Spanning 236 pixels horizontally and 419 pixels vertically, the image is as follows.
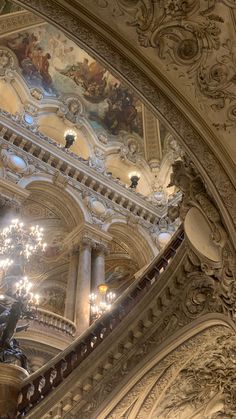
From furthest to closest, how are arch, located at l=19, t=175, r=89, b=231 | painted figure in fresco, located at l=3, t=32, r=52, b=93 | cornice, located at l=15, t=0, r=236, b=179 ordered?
painted figure in fresco, located at l=3, t=32, r=52, b=93, arch, located at l=19, t=175, r=89, b=231, cornice, located at l=15, t=0, r=236, b=179

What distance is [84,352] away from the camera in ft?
22.7

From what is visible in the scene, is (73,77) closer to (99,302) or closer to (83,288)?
(83,288)

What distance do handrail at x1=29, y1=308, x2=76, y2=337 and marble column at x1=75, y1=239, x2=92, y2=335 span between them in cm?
24

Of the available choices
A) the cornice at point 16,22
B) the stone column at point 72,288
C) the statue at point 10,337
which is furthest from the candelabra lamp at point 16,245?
the cornice at point 16,22

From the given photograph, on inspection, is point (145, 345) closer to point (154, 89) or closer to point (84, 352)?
point (84, 352)

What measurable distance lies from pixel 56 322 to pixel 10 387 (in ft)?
15.6

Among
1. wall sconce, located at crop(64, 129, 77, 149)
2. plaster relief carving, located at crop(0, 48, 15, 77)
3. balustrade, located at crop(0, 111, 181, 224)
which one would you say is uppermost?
plaster relief carving, located at crop(0, 48, 15, 77)

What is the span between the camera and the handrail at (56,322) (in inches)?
447

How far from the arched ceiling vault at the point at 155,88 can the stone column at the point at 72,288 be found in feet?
28.2

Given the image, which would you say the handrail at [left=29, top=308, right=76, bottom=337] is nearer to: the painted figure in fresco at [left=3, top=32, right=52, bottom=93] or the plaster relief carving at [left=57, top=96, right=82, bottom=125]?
the plaster relief carving at [left=57, top=96, right=82, bottom=125]

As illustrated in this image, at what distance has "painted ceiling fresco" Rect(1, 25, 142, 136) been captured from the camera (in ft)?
57.1

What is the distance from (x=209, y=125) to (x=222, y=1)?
114 cm

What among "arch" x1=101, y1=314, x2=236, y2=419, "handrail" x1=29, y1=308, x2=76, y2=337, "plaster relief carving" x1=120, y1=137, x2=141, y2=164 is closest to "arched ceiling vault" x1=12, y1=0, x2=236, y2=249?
"arch" x1=101, y1=314, x2=236, y2=419

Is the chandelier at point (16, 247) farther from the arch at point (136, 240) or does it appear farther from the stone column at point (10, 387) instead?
the arch at point (136, 240)
